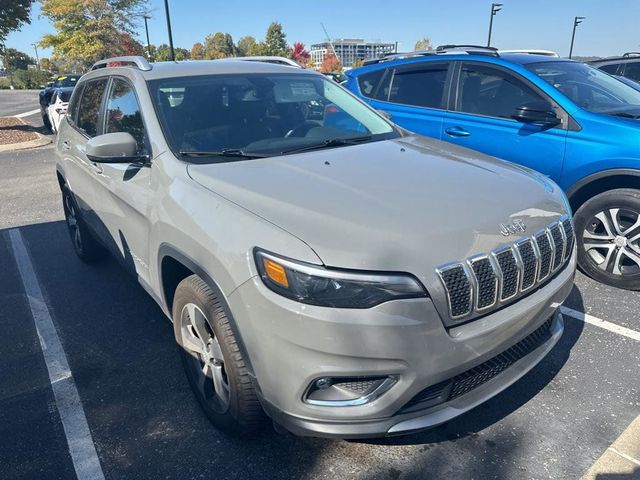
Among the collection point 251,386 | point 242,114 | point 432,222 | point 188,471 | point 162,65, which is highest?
point 162,65

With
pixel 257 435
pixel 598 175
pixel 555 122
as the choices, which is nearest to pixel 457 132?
pixel 555 122

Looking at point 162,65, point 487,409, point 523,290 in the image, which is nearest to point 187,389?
point 487,409

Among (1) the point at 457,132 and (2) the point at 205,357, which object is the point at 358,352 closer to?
(2) the point at 205,357

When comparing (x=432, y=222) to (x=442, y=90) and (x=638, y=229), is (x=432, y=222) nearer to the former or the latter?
(x=638, y=229)

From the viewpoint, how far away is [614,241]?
12.9 feet

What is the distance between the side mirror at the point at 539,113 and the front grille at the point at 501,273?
6.81ft

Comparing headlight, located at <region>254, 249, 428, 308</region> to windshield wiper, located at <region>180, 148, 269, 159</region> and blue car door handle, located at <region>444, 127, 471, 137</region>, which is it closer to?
windshield wiper, located at <region>180, 148, 269, 159</region>

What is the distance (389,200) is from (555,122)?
2686 millimetres

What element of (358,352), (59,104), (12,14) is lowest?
(358,352)

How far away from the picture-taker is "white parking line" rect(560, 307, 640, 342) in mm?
3352

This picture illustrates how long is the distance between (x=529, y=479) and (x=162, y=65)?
336cm

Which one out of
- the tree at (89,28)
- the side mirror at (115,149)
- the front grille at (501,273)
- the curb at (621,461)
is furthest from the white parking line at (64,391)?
the tree at (89,28)

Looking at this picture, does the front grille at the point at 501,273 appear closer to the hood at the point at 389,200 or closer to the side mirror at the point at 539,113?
the hood at the point at 389,200

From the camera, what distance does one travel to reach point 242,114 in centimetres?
314
